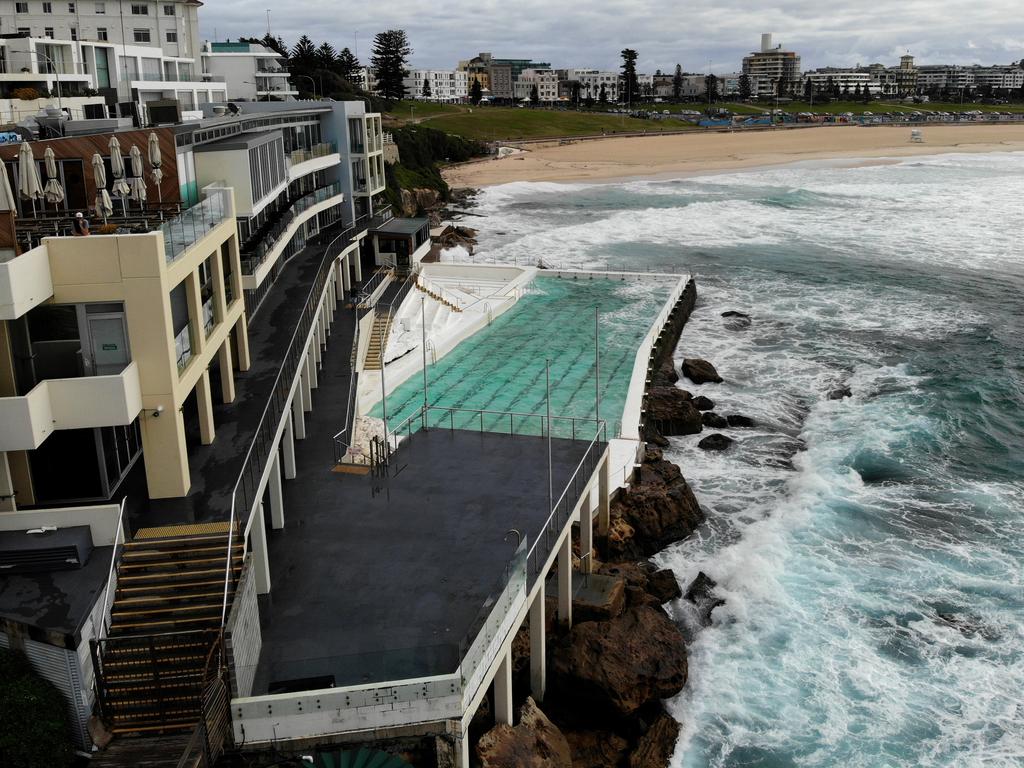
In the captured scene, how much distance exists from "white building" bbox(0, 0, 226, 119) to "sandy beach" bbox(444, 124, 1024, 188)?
45496 mm

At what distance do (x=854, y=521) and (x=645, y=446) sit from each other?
6484 millimetres

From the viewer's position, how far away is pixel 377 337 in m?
38.5

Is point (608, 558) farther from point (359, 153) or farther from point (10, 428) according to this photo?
point (359, 153)

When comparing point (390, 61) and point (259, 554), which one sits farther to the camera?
point (390, 61)

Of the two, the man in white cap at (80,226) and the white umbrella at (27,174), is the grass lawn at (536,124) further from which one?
the man in white cap at (80,226)

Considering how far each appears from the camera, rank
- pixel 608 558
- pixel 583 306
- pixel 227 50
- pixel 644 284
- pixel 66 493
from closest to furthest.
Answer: pixel 66 493 → pixel 608 558 → pixel 583 306 → pixel 644 284 → pixel 227 50

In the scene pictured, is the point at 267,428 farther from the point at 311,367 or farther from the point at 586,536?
the point at 311,367

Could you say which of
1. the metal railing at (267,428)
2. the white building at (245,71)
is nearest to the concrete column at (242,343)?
the metal railing at (267,428)

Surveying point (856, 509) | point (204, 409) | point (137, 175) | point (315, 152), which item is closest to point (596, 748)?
point (204, 409)

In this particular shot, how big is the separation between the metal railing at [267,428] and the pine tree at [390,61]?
12084 centimetres

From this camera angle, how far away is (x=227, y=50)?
83.7 metres

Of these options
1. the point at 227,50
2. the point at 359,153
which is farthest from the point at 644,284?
the point at 227,50

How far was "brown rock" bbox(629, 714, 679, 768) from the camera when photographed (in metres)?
19.0

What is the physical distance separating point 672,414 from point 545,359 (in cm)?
770
